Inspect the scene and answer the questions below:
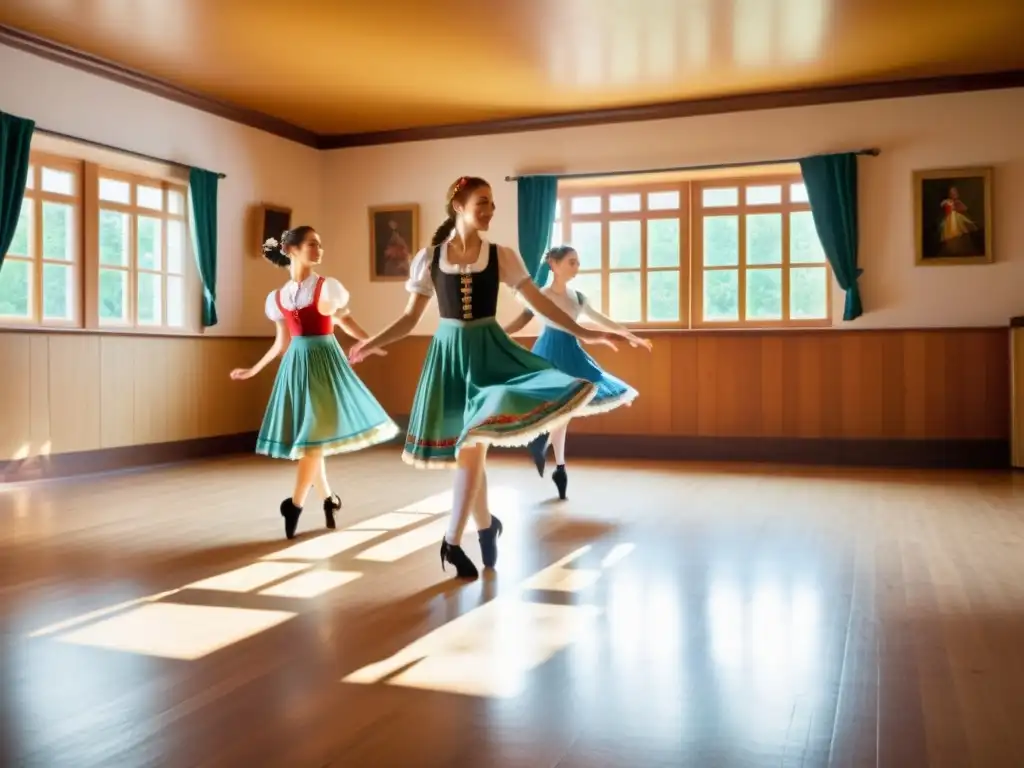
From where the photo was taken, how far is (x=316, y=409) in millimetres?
4094

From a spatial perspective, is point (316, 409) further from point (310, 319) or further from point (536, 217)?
point (536, 217)

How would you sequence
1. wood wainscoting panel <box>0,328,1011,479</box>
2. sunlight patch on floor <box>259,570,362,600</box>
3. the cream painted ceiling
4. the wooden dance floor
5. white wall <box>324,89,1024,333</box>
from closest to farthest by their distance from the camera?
the wooden dance floor
sunlight patch on floor <box>259,570,362,600</box>
the cream painted ceiling
wood wainscoting panel <box>0,328,1011,479</box>
white wall <box>324,89,1024,333</box>

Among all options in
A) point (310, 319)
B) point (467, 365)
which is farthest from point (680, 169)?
point (467, 365)

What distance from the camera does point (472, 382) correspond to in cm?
328

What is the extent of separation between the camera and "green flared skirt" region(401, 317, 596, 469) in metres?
3.14

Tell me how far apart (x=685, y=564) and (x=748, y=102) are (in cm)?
514

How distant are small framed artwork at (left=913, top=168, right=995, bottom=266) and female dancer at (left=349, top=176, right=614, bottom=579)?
4.80m

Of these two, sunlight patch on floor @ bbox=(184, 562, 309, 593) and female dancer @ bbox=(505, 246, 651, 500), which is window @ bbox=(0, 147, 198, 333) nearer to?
female dancer @ bbox=(505, 246, 651, 500)

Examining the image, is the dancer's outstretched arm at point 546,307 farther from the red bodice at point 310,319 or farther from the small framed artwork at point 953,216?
the small framed artwork at point 953,216

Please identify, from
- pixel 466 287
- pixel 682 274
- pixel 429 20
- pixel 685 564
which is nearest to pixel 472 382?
pixel 466 287

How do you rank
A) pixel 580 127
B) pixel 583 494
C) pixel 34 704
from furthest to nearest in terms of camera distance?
pixel 580 127
pixel 583 494
pixel 34 704

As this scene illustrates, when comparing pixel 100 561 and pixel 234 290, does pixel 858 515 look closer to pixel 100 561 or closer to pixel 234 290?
pixel 100 561

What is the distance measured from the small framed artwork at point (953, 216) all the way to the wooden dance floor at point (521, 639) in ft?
9.52

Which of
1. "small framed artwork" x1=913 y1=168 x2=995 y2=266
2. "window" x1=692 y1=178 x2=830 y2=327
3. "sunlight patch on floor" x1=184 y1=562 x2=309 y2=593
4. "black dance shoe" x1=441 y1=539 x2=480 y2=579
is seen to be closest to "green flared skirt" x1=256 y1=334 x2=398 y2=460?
"sunlight patch on floor" x1=184 y1=562 x2=309 y2=593
